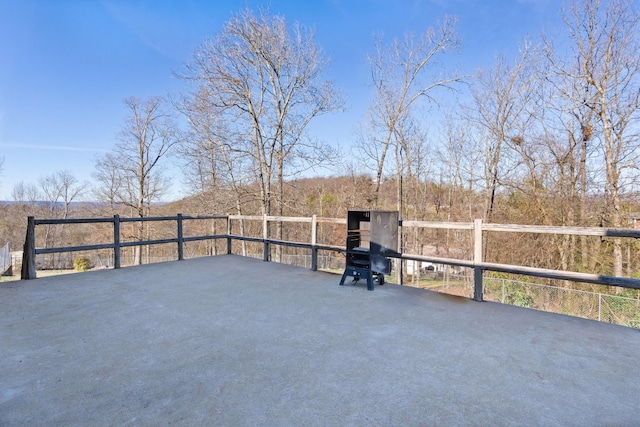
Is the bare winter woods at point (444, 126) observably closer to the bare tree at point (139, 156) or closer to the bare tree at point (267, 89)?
the bare tree at point (267, 89)

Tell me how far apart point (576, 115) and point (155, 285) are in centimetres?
1230

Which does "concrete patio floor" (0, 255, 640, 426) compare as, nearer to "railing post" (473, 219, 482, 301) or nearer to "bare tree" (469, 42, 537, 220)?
"railing post" (473, 219, 482, 301)

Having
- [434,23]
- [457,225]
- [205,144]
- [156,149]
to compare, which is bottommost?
[457,225]

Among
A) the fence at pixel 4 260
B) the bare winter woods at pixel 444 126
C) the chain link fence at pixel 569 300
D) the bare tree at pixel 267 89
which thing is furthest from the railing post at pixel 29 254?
the fence at pixel 4 260

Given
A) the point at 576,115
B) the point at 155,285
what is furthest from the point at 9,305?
the point at 576,115

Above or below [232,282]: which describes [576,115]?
above

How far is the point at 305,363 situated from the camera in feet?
6.99

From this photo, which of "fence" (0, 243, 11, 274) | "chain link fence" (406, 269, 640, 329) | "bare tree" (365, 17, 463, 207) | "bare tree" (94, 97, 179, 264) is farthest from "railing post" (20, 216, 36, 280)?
"fence" (0, 243, 11, 274)

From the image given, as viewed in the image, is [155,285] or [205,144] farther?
[205,144]

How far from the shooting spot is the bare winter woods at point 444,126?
859 cm

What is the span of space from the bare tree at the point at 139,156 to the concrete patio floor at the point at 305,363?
1540cm

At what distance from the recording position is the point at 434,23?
10758 millimetres

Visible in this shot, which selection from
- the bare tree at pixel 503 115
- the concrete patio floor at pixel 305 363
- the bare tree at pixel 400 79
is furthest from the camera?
the bare tree at pixel 400 79

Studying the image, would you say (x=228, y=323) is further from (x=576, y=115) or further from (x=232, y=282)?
(x=576, y=115)
